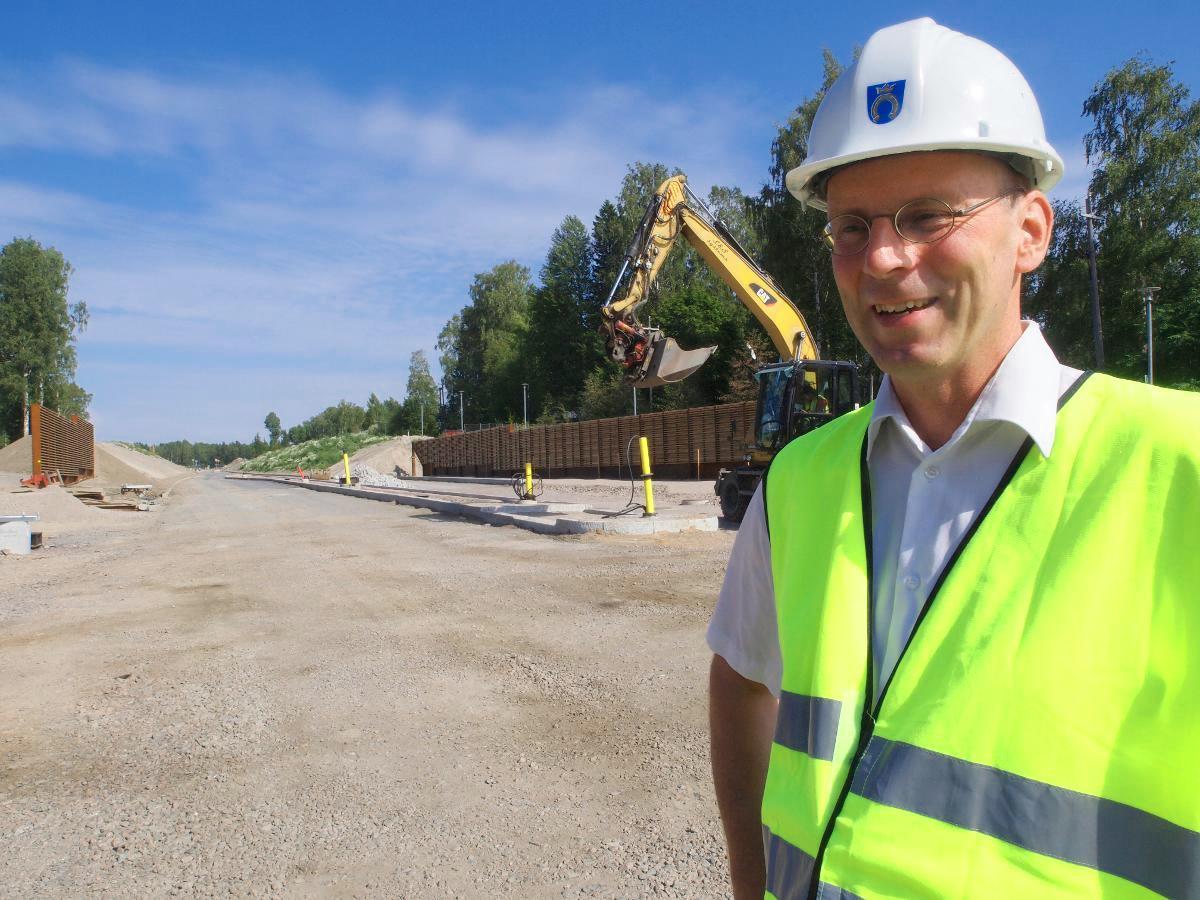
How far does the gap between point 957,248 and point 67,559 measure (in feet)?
52.9

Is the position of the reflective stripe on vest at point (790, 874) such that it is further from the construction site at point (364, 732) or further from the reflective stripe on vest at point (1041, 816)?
the construction site at point (364, 732)

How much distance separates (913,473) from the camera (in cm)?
140

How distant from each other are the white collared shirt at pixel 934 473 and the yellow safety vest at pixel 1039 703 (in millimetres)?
33

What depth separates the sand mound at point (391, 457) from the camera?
74.1 metres

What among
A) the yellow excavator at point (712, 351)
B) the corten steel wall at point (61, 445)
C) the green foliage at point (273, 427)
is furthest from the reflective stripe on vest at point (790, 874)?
the green foliage at point (273, 427)

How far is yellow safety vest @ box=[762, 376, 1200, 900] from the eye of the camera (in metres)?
1.03

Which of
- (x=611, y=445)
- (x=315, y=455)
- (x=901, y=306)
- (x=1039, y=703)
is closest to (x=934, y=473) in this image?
(x=901, y=306)

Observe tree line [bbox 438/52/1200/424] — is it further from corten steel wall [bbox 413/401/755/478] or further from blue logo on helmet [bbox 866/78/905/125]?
blue logo on helmet [bbox 866/78/905/125]

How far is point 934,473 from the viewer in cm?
136

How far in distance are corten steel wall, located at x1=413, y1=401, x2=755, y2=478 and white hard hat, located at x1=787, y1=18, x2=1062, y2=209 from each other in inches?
740

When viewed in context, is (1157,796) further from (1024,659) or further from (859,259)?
(859,259)

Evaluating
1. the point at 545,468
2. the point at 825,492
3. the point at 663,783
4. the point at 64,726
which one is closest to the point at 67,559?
the point at 64,726

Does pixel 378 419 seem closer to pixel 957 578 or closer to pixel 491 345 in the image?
pixel 491 345

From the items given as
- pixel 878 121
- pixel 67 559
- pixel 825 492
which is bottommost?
pixel 67 559
